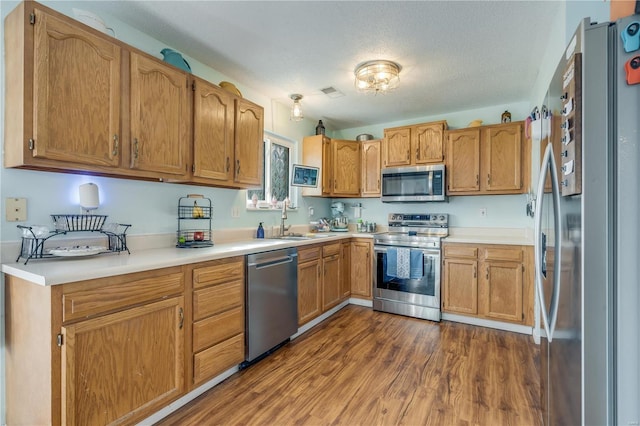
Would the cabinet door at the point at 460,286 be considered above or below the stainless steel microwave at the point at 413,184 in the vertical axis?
below

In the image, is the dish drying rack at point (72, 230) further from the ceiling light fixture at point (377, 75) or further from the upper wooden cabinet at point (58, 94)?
the ceiling light fixture at point (377, 75)

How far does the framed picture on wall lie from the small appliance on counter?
0.83 metres

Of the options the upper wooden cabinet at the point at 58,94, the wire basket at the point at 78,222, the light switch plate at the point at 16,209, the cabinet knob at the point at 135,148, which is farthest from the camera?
the cabinet knob at the point at 135,148

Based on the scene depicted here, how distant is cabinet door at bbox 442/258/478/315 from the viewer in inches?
124

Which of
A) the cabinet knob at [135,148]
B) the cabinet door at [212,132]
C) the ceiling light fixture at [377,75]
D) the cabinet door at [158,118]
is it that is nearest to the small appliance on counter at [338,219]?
the ceiling light fixture at [377,75]

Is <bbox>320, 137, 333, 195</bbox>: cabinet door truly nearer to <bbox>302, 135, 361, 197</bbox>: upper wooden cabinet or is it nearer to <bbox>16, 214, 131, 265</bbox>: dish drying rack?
<bbox>302, 135, 361, 197</bbox>: upper wooden cabinet

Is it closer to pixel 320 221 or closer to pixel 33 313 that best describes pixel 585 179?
pixel 33 313

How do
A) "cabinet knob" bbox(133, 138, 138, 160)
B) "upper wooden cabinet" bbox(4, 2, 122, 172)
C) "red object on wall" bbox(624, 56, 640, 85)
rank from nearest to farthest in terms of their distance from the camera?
1. "red object on wall" bbox(624, 56, 640, 85)
2. "upper wooden cabinet" bbox(4, 2, 122, 172)
3. "cabinet knob" bbox(133, 138, 138, 160)

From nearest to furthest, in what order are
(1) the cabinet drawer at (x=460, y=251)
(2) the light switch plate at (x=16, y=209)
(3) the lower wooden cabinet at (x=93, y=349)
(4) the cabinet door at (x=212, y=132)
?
(3) the lower wooden cabinet at (x=93, y=349) < (2) the light switch plate at (x=16, y=209) < (4) the cabinet door at (x=212, y=132) < (1) the cabinet drawer at (x=460, y=251)

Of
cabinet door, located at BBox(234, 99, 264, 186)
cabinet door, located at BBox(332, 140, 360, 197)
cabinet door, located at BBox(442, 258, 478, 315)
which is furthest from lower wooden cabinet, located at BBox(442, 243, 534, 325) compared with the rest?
cabinet door, located at BBox(234, 99, 264, 186)

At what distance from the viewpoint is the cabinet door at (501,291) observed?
9.70ft

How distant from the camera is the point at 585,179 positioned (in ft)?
3.05

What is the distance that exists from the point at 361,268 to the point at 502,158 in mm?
2073

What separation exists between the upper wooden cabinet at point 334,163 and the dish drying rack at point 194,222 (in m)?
1.60
